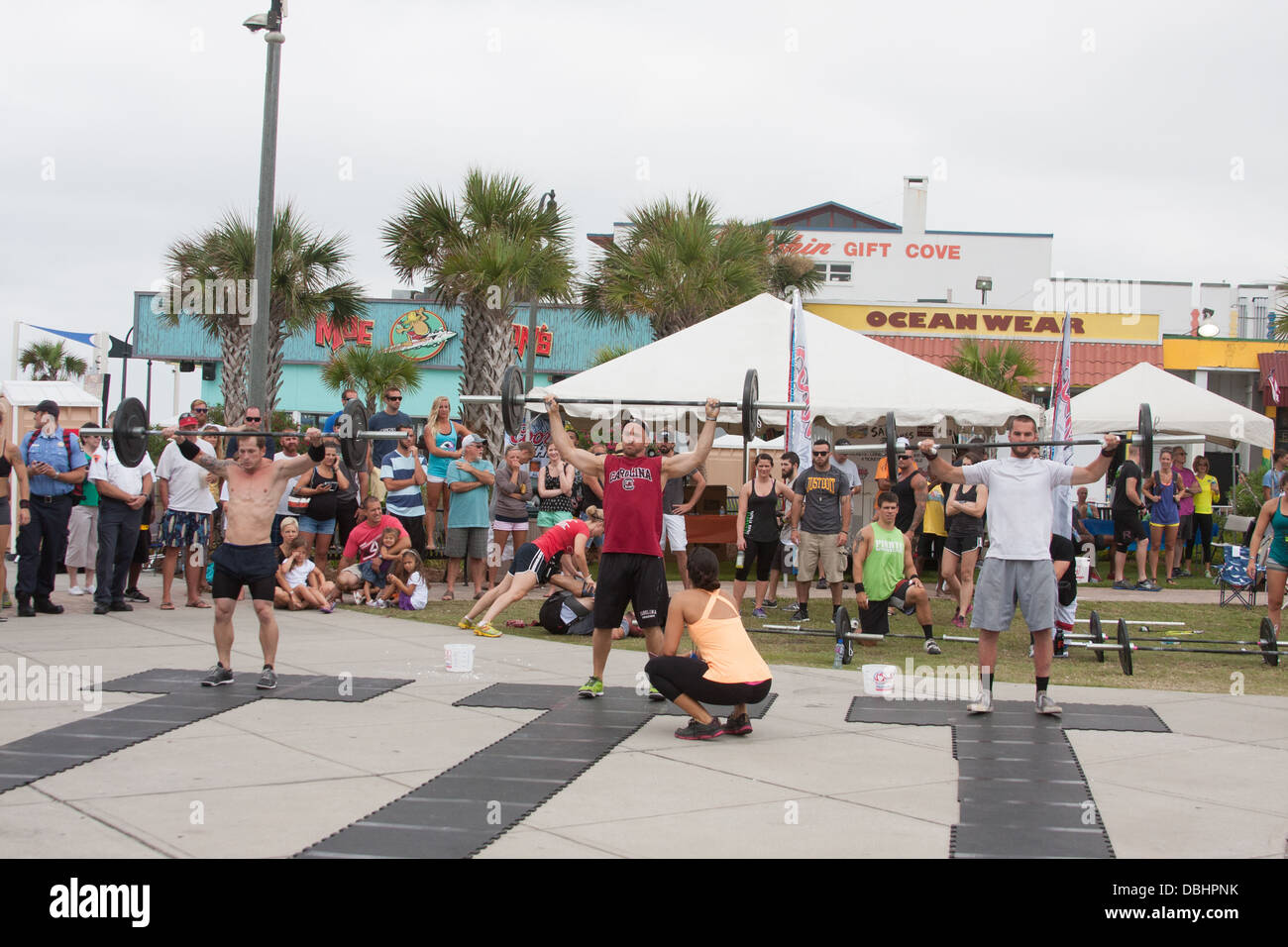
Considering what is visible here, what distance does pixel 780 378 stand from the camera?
50.9ft

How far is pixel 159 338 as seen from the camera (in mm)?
38188

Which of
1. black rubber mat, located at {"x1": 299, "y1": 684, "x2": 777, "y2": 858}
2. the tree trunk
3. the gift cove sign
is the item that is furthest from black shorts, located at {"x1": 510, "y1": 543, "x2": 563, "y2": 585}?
the gift cove sign

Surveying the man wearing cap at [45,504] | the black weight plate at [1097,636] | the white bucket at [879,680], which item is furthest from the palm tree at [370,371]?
the white bucket at [879,680]

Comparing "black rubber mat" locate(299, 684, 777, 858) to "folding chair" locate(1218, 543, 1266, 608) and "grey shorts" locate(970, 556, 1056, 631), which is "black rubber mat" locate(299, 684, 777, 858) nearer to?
"grey shorts" locate(970, 556, 1056, 631)

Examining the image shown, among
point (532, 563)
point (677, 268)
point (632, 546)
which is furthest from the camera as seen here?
A: point (677, 268)

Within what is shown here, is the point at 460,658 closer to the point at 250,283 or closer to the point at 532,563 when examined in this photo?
the point at 532,563

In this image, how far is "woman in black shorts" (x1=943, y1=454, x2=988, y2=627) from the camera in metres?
11.9

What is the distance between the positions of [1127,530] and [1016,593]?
9.09 meters

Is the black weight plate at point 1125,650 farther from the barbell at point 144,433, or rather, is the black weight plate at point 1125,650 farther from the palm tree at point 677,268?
the palm tree at point 677,268

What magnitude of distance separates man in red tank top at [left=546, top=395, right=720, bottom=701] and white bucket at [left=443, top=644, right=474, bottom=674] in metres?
1.27

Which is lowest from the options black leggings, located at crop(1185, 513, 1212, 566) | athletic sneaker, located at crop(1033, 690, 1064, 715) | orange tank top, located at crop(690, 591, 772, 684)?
athletic sneaker, located at crop(1033, 690, 1064, 715)

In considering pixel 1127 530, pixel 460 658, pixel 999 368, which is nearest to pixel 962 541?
pixel 1127 530

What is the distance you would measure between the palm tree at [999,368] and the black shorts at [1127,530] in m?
9.46
